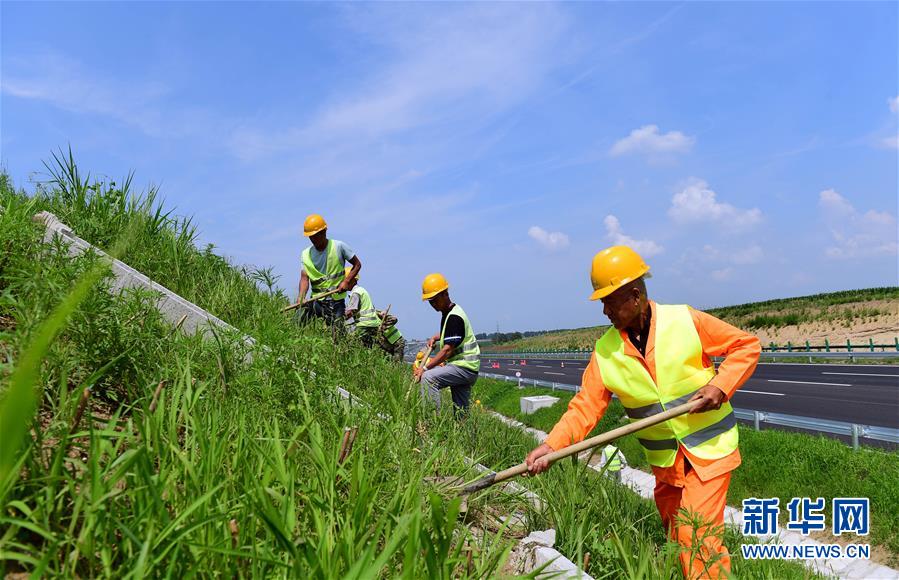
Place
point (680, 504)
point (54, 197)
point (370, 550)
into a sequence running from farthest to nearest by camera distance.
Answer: point (54, 197)
point (680, 504)
point (370, 550)

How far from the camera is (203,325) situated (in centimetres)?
485

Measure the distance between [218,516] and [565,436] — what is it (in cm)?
254

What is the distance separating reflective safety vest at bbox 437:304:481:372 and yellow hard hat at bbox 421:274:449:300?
1.04 feet

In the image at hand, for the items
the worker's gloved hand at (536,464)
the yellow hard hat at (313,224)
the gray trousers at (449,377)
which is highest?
the yellow hard hat at (313,224)

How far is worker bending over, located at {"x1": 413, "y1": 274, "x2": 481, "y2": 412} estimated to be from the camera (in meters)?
7.63

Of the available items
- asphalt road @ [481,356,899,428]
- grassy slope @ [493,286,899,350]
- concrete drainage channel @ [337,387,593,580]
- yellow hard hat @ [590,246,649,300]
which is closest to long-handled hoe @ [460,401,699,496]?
concrete drainage channel @ [337,387,593,580]

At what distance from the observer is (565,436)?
3.94 metres

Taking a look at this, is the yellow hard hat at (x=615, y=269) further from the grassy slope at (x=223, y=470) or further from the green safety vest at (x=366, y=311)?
Answer: the green safety vest at (x=366, y=311)

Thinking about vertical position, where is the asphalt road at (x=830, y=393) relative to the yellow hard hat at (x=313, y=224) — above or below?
below

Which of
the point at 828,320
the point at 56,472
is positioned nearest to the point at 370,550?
the point at 56,472

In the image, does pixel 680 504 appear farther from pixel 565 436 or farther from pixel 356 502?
pixel 356 502

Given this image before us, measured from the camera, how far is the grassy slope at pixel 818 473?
282 inches

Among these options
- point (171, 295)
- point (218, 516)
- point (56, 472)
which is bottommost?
point (218, 516)

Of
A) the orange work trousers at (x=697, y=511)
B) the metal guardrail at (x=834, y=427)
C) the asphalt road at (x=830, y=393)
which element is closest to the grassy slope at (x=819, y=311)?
the asphalt road at (x=830, y=393)
